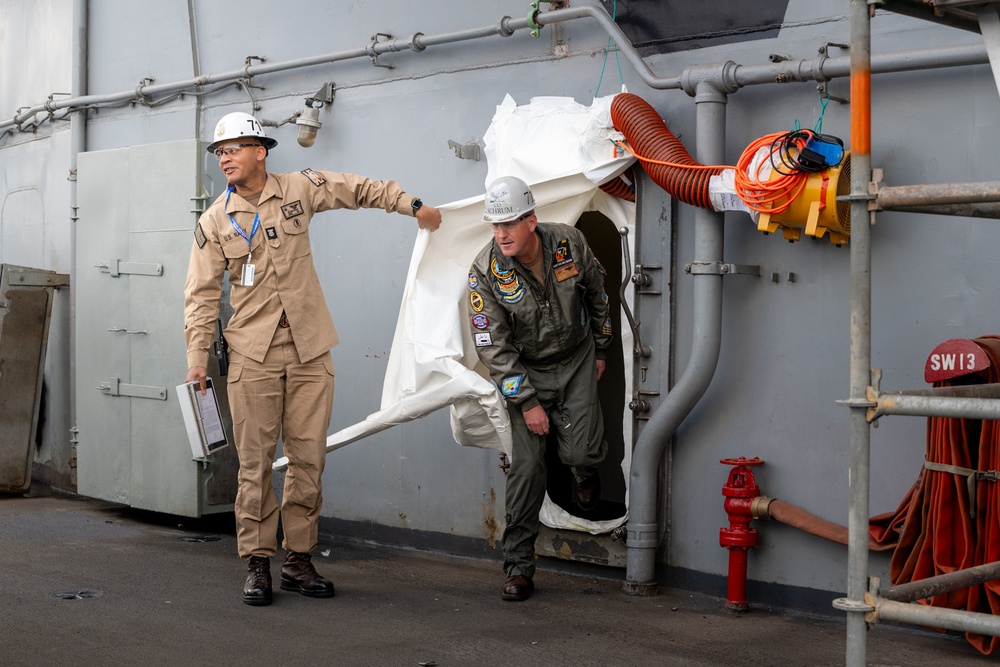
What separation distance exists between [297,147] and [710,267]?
10.3ft

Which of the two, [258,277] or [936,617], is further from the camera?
[258,277]

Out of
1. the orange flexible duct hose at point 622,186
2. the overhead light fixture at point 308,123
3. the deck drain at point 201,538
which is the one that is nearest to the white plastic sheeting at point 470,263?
the orange flexible duct hose at point 622,186

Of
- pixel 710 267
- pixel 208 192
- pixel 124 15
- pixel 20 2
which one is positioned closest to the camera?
pixel 710 267

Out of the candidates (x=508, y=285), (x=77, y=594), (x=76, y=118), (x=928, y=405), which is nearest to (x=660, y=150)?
(x=508, y=285)

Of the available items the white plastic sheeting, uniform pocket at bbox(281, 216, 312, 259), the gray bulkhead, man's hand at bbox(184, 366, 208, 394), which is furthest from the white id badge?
the gray bulkhead

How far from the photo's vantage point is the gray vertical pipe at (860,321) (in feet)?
9.91

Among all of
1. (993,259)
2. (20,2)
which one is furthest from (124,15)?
(993,259)

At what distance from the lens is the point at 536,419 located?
5234 millimetres

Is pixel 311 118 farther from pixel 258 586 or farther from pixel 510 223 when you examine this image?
pixel 258 586

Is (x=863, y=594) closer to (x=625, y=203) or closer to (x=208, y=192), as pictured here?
(x=625, y=203)

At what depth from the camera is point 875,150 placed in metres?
4.70

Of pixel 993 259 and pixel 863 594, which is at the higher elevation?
pixel 993 259

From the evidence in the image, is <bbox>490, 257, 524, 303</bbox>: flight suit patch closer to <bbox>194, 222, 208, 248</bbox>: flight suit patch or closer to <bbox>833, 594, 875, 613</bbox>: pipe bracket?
<bbox>194, 222, 208, 248</bbox>: flight suit patch

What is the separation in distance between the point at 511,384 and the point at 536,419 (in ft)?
0.68
